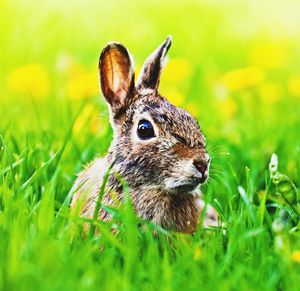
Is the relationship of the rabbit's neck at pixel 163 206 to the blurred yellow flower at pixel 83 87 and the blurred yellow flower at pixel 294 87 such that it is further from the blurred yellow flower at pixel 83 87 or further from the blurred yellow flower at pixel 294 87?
the blurred yellow flower at pixel 294 87

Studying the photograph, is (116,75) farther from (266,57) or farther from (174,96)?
(266,57)

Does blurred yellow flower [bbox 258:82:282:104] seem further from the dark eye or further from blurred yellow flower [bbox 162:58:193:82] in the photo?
the dark eye

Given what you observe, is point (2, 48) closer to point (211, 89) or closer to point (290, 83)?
point (211, 89)

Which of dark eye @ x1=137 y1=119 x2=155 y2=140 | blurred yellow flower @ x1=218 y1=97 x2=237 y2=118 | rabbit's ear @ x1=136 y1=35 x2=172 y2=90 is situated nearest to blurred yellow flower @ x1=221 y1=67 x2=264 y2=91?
blurred yellow flower @ x1=218 y1=97 x2=237 y2=118

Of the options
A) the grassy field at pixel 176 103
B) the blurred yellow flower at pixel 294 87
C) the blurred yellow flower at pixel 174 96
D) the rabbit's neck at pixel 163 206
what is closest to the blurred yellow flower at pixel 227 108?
the grassy field at pixel 176 103

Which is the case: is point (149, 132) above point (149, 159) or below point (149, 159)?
above

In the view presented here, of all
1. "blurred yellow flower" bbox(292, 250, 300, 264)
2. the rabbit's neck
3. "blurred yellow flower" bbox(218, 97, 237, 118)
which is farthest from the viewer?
"blurred yellow flower" bbox(218, 97, 237, 118)

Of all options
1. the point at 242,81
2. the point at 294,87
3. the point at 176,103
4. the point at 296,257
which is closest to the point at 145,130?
the point at 296,257
